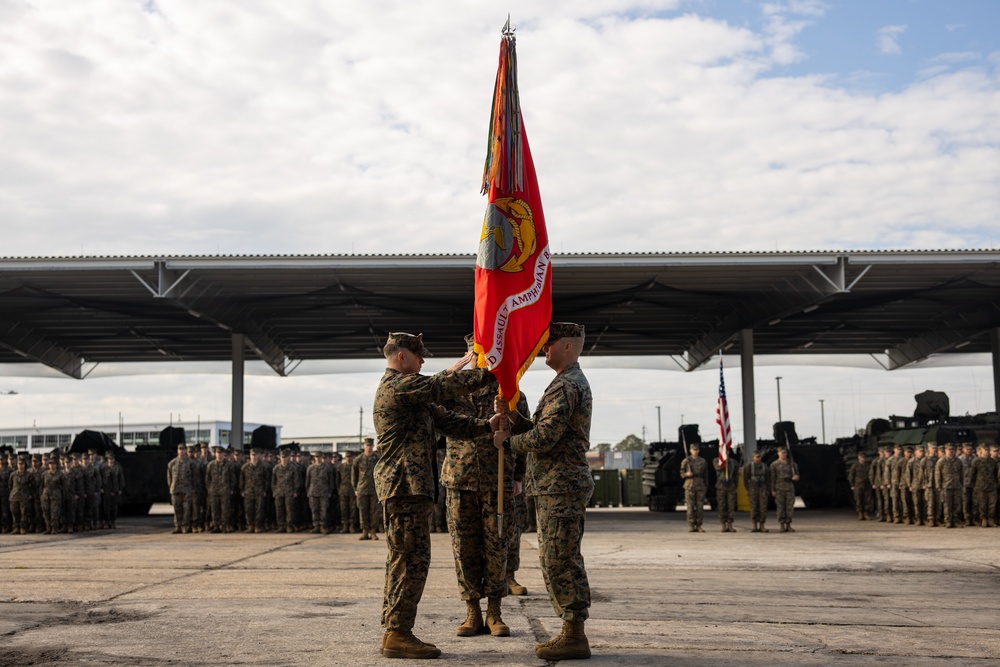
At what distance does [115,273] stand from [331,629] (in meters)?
18.4

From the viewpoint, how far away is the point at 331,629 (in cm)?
696

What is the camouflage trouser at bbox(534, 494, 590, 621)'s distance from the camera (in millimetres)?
5945

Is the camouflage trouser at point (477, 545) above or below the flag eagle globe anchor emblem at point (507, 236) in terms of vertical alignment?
below

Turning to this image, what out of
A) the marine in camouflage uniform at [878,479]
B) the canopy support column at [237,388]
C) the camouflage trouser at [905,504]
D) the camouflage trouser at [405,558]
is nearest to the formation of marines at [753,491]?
the camouflage trouser at [905,504]

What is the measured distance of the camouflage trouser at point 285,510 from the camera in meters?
19.8

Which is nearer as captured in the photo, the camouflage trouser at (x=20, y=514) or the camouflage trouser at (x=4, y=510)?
the camouflage trouser at (x=20, y=514)

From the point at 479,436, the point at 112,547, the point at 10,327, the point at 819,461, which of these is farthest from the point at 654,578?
the point at 10,327

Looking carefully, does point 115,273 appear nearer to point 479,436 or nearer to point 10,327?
point 10,327

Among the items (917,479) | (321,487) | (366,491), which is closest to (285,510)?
(321,487)

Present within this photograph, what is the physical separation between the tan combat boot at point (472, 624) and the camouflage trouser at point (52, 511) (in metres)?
15.0

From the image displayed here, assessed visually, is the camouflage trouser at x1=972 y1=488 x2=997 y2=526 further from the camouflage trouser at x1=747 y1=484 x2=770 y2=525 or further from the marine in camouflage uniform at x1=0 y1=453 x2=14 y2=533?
the marine in camouflage uniform at x1=0 y1=453 x2=14 y2=533

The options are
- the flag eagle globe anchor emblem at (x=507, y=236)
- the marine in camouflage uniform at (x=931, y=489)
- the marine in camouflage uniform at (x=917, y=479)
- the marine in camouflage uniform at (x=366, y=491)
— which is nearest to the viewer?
the flag eagle globe anchor emblem at (x=507, y=236)

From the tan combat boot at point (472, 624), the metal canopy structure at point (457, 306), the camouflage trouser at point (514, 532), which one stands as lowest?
the tan combat boot at point (472, 624)

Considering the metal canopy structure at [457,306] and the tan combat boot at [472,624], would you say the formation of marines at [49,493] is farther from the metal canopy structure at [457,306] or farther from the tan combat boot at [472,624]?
the tan combat boot at [472,624]
